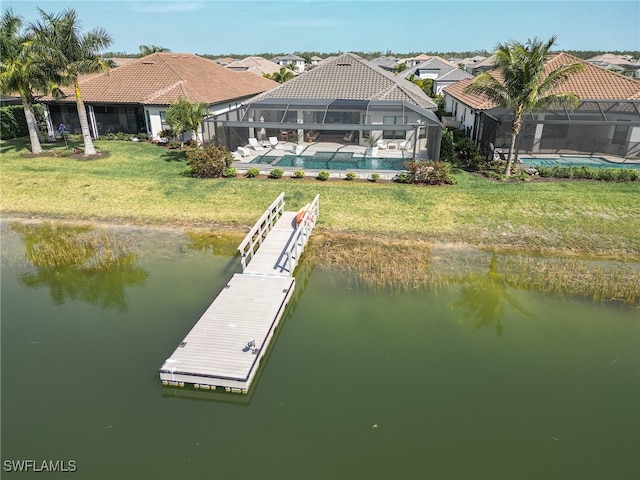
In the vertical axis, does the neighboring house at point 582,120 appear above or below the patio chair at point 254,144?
above

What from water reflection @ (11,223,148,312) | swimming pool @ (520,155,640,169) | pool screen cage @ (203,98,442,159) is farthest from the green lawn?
pool screen cage @ (203,98,442,159)

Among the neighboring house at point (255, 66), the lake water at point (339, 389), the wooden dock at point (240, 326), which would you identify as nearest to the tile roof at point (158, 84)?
the wooden dock at point (240, 326)

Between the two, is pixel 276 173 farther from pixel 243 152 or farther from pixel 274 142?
pixel 274 142

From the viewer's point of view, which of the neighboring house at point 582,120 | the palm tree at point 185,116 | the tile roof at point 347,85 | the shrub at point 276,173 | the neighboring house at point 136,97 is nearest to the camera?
the shrub at point 276,173

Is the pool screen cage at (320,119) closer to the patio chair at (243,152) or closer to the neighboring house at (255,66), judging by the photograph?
the patio chair at (243,152)

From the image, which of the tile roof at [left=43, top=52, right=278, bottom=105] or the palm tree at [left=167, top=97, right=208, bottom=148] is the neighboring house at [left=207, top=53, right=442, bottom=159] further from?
the tile roof at [left=43, top=52, right=278, bottom=105]

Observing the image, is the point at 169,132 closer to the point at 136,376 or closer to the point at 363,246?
the point at 363,246
